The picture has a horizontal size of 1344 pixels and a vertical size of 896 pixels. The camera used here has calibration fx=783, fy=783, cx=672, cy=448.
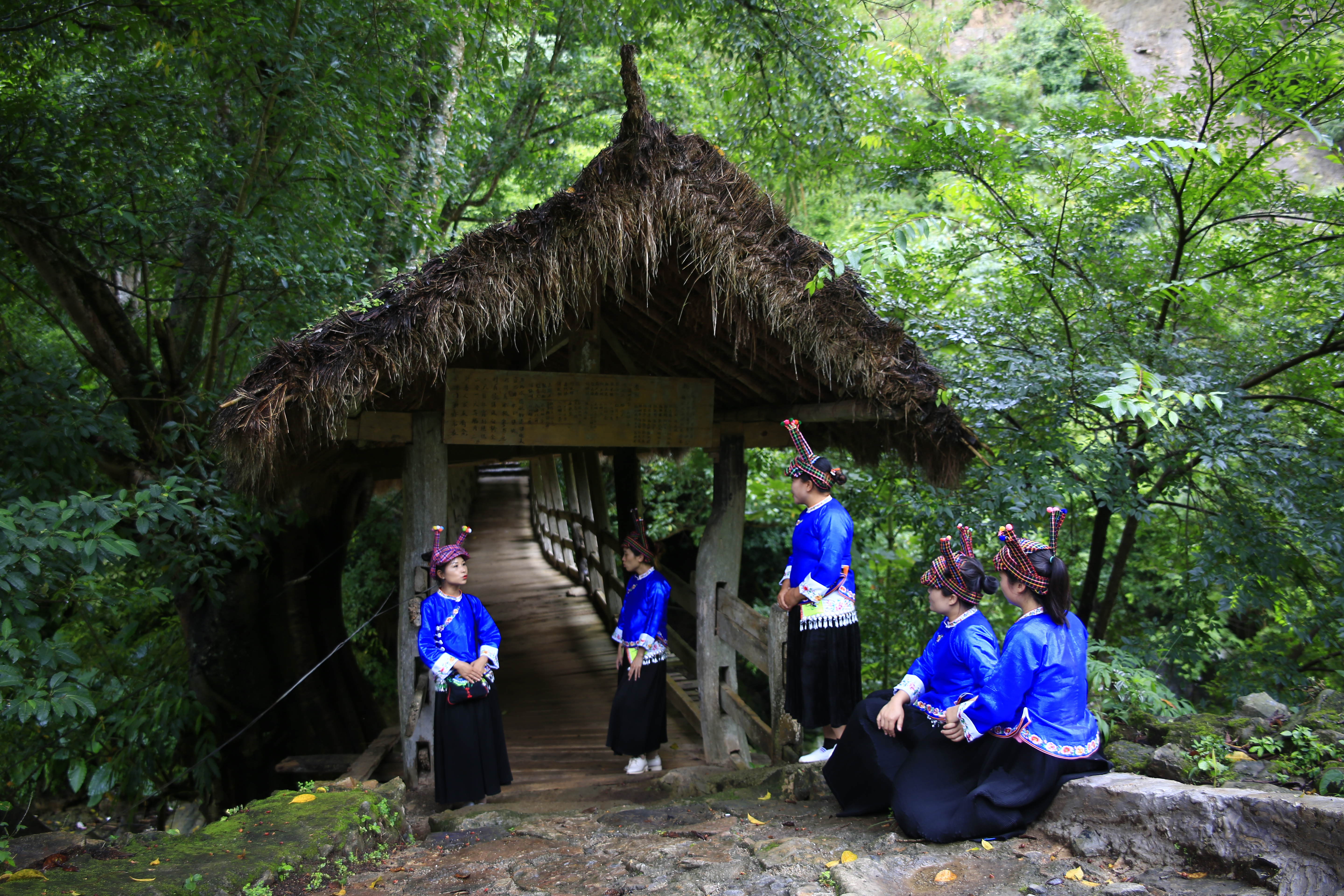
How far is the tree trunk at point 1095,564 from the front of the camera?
250 inches

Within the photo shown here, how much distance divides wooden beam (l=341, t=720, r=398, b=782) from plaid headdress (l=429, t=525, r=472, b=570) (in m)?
1.42

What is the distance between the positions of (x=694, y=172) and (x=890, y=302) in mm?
2453

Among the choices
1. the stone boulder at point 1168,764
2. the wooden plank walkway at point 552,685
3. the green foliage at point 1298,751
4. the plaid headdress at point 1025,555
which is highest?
the plaid headdress at point 1025,555

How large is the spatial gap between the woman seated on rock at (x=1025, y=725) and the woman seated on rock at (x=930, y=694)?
6.6 inches

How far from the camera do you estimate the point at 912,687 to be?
3.59m

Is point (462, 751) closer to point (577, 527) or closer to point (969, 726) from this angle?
point (969, 726)

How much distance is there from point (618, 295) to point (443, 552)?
6.27 feet

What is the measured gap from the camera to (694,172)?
443 centimetres

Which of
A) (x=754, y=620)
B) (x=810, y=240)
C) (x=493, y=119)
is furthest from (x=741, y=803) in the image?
(x=493, y=119)

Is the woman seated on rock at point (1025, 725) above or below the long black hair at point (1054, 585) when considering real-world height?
below

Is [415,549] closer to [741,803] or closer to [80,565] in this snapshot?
[80,565]

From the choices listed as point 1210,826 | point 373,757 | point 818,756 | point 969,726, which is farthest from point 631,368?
point 1210,826

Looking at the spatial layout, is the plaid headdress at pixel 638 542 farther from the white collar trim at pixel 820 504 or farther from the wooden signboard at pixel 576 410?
the white collar trim at pixel 820 504

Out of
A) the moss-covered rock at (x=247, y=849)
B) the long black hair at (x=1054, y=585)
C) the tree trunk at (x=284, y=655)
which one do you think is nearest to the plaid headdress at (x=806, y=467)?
the long black hair at (x=1054, y=585)
